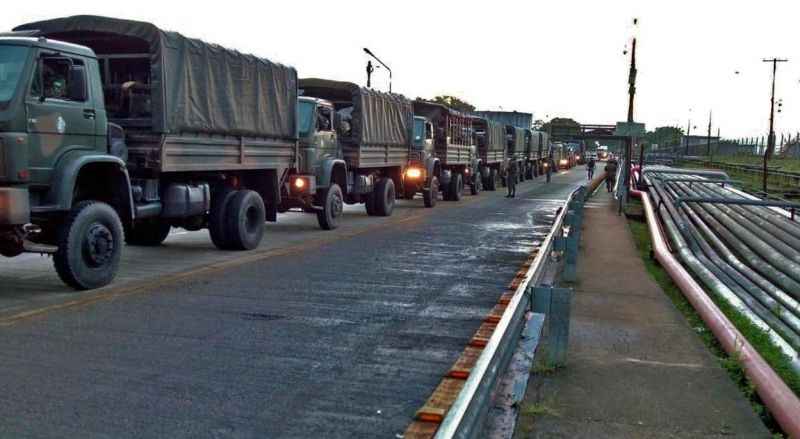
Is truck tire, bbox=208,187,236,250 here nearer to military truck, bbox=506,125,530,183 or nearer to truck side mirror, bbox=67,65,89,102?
truck side mirror, bbox=67,65,89,102

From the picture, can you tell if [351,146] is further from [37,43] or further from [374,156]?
[37,43]

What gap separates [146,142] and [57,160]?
1.74 m

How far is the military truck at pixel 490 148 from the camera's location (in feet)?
107

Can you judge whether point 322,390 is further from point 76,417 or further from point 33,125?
point 33,125

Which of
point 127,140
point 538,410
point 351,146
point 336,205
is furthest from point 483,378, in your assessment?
point 351,146

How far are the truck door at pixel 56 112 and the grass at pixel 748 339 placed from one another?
22.3 feet

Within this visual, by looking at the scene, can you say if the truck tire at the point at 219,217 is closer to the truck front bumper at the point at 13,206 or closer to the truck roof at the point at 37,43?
the truck roof at the point at 37,43

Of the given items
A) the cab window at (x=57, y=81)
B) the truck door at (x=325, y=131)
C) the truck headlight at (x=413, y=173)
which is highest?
the cab window at (x=57, y=81)

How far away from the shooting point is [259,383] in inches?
210

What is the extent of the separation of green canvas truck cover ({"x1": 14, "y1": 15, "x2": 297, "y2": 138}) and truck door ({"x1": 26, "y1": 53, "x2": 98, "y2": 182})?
4.40 ft

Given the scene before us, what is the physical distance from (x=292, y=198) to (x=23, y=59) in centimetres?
709

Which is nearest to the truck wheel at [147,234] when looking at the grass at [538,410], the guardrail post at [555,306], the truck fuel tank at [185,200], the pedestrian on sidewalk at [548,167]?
the truck fuel tank at [185,200]

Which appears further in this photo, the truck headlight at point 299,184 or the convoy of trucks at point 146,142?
the truck headlight at point 299,184

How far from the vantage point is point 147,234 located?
12703 millimetres
